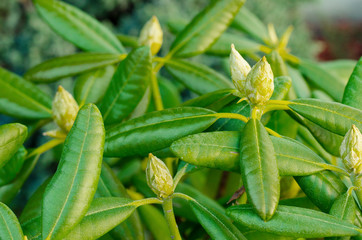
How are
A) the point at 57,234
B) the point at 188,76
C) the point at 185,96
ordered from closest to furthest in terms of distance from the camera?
the point at 57,234, the point at 188,76, the point at 185,96

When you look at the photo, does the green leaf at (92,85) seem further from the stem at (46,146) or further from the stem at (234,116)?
the stem at (234,116)

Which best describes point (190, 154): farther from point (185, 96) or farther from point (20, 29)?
point (20, 29)

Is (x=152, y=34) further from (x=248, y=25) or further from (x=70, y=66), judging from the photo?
(x=248, y=25)

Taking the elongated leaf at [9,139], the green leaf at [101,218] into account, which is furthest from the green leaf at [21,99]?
the green leaf at [101,218]

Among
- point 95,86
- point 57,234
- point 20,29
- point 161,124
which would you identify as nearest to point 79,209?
point 57,234

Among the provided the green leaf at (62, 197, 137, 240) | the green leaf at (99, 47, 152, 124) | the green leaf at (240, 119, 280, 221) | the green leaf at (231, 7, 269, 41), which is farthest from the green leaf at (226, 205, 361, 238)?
the green leaf at (231, 7, 269, 41)

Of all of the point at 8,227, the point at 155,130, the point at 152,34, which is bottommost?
the point at 8,227

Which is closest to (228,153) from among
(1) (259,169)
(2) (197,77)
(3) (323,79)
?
(1) (259,169)

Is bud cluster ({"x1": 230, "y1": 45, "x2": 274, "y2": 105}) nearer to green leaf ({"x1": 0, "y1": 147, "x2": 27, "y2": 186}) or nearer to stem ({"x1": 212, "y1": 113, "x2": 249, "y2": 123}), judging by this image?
stem ({"x1": 212, "y1": 113, "x2": 249, "y2": 123})
